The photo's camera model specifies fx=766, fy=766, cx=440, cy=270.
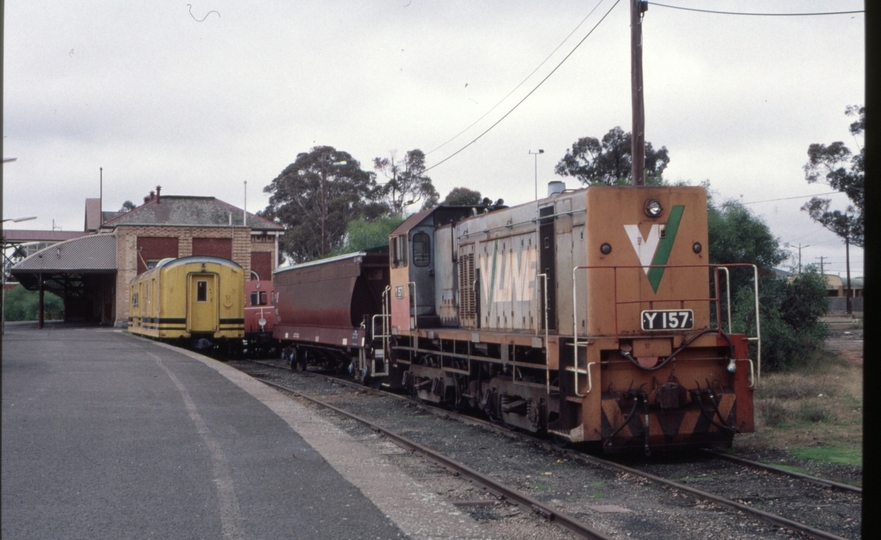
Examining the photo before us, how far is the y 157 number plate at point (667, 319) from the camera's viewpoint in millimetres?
8867

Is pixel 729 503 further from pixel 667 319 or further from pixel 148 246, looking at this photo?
pixel 148 246

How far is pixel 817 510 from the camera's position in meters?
6.60

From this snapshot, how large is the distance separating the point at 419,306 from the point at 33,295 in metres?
80.5

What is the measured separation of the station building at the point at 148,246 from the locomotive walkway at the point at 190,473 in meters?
33.4

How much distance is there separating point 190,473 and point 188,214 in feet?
151

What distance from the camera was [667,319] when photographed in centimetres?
892

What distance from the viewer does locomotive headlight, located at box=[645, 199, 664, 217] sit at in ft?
30.0

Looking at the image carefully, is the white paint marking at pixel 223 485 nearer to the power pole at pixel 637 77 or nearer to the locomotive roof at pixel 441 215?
the locomotive roof at pixel 441 215

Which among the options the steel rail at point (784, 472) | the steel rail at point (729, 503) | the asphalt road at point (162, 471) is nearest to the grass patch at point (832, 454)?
the steel rail at point (784, 472)

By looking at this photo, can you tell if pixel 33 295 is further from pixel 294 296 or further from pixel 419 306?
pixel 419 306

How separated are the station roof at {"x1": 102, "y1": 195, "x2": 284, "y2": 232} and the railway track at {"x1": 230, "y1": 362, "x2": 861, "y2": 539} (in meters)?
42.1

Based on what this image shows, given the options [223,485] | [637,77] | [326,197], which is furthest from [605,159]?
[223,485]

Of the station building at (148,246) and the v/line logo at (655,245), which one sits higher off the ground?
the station building at (148,246)

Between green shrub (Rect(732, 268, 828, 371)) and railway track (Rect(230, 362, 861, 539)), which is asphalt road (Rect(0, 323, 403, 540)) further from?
green shrub (Rect(732, 268, 828, 371))
